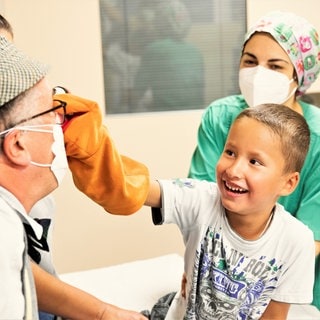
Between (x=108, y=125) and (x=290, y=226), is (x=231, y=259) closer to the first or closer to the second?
(x=290, y=226)

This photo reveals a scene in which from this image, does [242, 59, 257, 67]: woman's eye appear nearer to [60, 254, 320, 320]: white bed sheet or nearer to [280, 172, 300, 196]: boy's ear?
[280, 172, 300, 196]: boy's ear

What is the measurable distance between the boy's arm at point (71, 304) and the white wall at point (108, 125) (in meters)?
1.53

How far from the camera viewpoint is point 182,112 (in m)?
2.83

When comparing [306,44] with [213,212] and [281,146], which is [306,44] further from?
[213,212]

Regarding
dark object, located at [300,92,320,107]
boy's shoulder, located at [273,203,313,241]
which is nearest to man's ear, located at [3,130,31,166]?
boy's shoulder, located at [273,203,313,241]

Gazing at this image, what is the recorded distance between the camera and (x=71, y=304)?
1.26 m

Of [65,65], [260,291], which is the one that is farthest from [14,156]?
[65,65]

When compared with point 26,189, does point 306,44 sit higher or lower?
higher

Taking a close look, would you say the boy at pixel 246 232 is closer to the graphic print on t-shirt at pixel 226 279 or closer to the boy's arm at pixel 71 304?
the graphic print on t-shirt at pixel 226 279

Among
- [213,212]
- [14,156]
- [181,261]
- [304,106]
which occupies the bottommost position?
[181,261]

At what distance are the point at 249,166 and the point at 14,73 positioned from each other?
656 mm

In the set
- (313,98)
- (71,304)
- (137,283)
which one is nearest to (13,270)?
(71,304)

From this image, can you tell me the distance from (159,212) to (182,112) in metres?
1.63

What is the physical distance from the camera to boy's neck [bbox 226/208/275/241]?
50.8 inches
